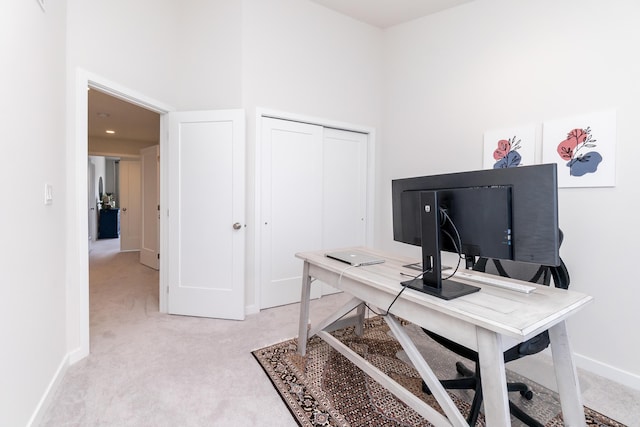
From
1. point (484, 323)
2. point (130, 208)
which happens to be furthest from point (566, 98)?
point (130, 208)

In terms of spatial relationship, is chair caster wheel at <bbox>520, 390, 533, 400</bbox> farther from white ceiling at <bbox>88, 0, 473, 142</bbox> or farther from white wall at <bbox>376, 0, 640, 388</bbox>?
white ceiling at <bbox>88, 0, 473, 142</bbox>

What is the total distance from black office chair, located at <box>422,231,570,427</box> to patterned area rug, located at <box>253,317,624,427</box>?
122mm

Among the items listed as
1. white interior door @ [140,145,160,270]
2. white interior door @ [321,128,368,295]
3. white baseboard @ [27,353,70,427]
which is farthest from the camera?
white interior door @ [140,145,160,270]

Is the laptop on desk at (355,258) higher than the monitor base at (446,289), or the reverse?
the laptop on desk at (355,258)

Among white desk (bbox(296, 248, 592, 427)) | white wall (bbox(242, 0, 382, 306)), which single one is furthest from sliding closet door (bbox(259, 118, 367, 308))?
white desk (bbox(296, 248, 592, 427))

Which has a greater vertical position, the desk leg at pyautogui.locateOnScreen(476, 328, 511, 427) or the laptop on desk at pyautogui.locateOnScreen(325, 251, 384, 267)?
the laptop on desk at pyautogui.locateOnScreen(325, 251, 384, 267)

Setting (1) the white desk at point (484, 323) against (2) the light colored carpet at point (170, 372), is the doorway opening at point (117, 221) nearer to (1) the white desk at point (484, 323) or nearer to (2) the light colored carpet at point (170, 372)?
(2) the light colored carpet at point (170, 372)

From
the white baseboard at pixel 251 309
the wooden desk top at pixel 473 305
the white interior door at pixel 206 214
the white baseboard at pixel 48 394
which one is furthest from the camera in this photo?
the white baseboard at pixel 251 309

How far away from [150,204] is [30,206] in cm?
369

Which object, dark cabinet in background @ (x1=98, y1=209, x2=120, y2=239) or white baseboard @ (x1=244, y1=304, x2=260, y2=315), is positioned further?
dark cabinet in background @ (x1=98, y1=209, x2=120, y2=239)

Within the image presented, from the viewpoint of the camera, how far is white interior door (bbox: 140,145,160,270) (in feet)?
15.3

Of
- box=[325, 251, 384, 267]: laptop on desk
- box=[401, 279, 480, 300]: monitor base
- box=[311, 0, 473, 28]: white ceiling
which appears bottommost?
box=[401, 279, 480, 300]: monitor base

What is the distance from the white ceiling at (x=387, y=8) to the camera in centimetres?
297

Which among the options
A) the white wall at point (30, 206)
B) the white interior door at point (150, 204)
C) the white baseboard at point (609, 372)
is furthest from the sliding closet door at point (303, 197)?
the white interior door at point (150, 204)
